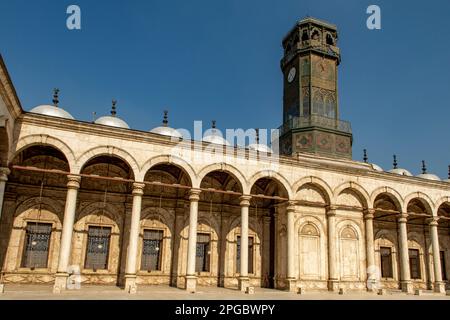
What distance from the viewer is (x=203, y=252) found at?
2142 centimetres

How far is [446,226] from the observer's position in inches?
1055

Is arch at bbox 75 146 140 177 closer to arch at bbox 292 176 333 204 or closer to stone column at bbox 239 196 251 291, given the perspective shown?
stone column at bbox 239 196 251 291

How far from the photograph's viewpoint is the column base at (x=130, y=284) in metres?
15.9

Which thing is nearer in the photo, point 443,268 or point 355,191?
point 355,191

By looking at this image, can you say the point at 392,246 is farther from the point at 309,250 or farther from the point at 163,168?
the point at 163,168

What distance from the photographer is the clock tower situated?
922 inches

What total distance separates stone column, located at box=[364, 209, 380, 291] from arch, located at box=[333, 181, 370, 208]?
1.86 ft

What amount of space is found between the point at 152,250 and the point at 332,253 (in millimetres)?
9175

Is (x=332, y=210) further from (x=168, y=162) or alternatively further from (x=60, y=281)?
(x=60, y=281)

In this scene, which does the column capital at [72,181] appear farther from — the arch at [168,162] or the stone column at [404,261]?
the stone column at [404,261]

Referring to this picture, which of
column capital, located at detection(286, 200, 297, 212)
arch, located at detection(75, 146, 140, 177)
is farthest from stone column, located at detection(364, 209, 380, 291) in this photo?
arch, located at detection(75, 146, 140, 177)

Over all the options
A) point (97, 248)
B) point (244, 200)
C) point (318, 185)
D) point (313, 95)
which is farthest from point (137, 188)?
point (313, 95)
